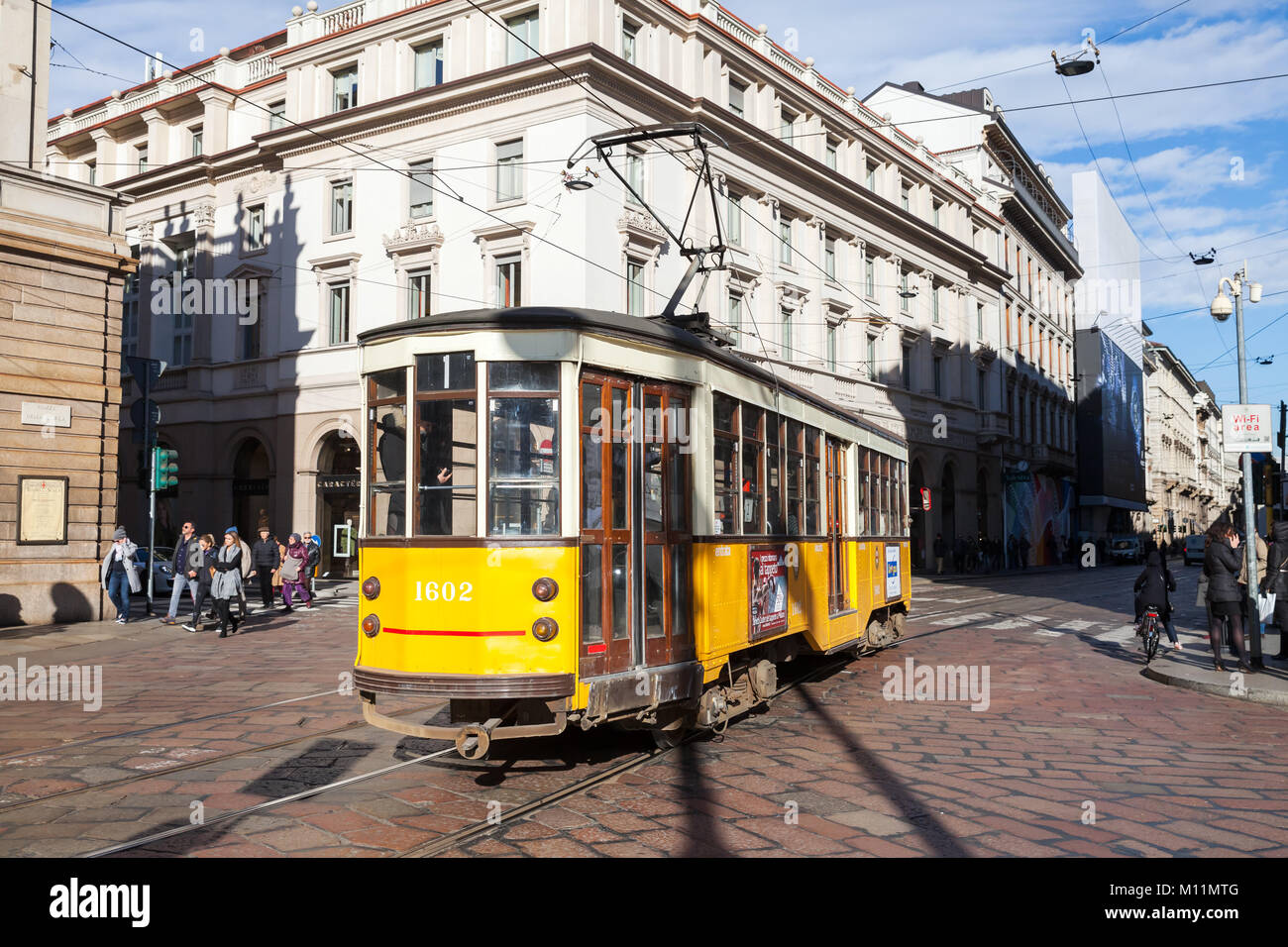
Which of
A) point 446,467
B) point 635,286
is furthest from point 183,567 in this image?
point 446,467

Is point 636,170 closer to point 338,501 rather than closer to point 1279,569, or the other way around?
point 338,501

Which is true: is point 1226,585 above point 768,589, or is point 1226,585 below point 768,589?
below

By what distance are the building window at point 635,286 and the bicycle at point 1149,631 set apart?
14382 millimetres

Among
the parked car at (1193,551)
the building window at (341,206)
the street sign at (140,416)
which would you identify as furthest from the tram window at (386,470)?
the parked car at (1193,551)

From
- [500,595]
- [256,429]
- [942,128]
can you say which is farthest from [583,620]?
[942,128]

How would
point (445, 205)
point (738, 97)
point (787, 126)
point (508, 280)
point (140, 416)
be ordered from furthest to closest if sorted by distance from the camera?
1. point (787, 126)
2. point (738, 97)
3. point (445, 205)
4. point (508, 280)
5. point (140, 416)

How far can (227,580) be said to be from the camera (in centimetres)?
1546

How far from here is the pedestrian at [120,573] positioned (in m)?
16.2

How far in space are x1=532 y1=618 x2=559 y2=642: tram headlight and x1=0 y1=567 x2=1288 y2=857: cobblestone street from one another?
2.87 feet

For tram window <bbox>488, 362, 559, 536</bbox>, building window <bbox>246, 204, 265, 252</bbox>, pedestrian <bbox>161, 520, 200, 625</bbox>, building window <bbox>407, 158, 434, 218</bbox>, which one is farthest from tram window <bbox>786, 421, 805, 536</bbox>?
building window <bbox>246, 204, 265, 252</bbox>

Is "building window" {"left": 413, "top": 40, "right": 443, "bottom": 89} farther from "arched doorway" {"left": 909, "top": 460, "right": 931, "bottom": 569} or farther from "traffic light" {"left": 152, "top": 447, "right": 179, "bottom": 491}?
"arched doorway" {"left": 909, "top": 460, "right": 931, "bottom": 569}

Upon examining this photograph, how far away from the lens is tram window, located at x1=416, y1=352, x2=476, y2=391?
6.09 m

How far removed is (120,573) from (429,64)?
15.6m

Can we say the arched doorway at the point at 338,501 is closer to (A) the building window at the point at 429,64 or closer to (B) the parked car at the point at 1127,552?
(A) the building window at the point at 429,64
